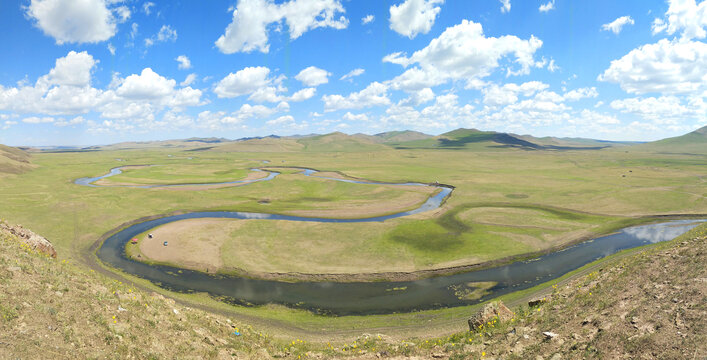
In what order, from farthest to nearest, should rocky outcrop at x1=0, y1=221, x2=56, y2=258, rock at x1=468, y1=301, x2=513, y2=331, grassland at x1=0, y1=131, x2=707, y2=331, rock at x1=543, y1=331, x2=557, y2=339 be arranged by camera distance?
grassland at x1=0, y1=131, x2=707, y2=331 → rocky outcrop at x1=0, y1=221, x2=56, y2=258 → rock at x1=468, y1=301, x2=513, y2=331 → rock at x1=543, y1=331, x2=557, y2=339

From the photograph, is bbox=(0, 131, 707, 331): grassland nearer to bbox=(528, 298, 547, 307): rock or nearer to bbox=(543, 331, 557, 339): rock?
bbox=(528, 298, 547, 307): rock

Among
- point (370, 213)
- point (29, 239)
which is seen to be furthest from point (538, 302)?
point (370, 213)

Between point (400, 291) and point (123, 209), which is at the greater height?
point (123, 209)

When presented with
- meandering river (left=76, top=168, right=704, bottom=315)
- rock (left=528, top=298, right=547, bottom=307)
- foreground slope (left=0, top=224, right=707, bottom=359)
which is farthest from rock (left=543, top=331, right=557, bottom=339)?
meandering river (left=76, top=168, right=704, bottom=315)

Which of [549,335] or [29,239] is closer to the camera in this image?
[549,335]

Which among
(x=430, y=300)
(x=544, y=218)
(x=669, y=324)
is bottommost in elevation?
(x=430, y=300)

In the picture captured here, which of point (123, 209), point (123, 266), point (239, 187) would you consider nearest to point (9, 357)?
point (123, 266)

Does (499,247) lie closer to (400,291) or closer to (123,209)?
(400,291)

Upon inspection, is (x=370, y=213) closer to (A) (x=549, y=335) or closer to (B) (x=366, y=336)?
(B) (x=366, y=336)

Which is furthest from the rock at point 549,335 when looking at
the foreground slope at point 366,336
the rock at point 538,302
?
the rock at point 538,302

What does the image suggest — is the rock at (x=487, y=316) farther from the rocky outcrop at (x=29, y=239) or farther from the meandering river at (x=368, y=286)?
the rocky outcrop at (x=29, y=239)

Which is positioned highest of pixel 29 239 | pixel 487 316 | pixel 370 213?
pixel 29 239
